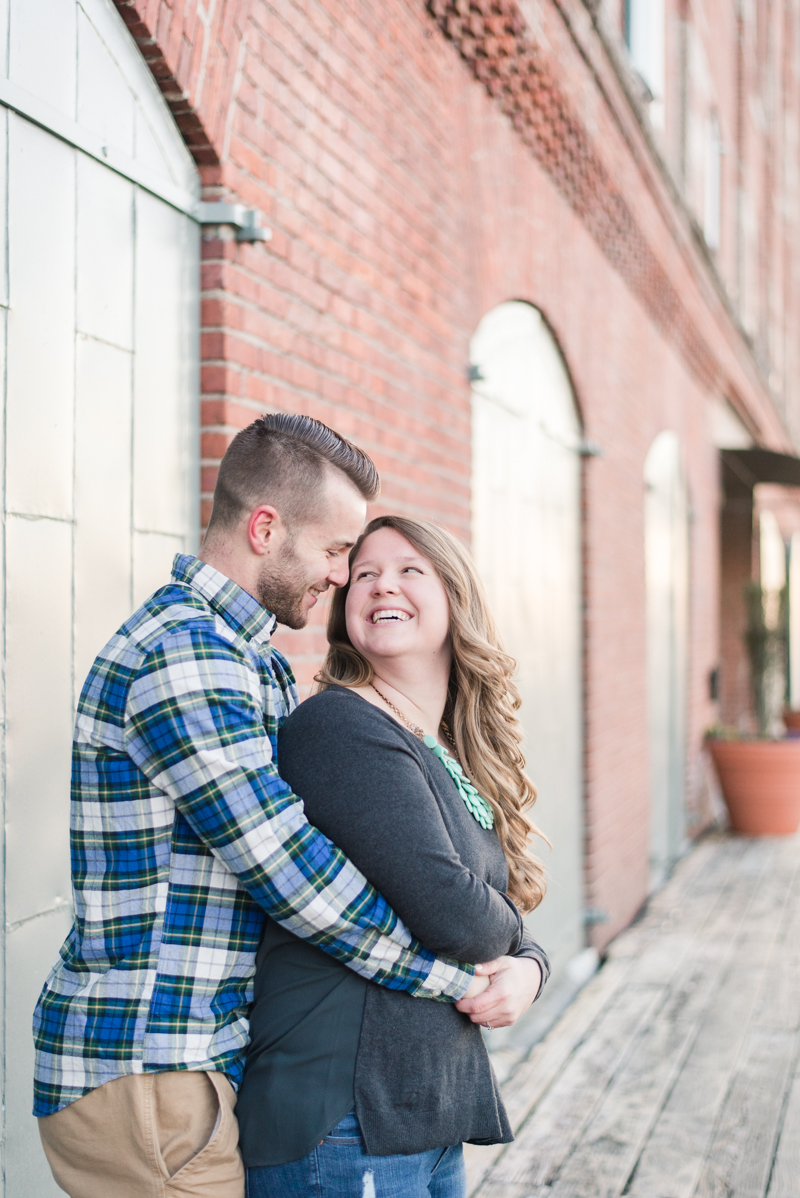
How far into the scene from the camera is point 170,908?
1.64 meters

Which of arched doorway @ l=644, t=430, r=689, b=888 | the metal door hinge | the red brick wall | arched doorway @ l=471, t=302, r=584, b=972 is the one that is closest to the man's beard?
the red brick wall

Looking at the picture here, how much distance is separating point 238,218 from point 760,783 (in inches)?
321

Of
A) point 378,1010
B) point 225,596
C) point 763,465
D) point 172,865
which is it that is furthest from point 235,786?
point 763,465

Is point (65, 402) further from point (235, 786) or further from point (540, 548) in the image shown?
point (540, 548)

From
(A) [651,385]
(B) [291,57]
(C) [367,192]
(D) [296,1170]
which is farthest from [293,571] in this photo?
(A) [651,385]

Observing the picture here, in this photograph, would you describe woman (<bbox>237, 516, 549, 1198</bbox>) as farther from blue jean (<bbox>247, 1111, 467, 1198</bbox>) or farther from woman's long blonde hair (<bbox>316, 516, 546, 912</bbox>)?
woman's long blonde hair (<bbox>316, 516, 546, 912</bbox>)

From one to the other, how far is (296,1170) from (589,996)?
13.4 ft

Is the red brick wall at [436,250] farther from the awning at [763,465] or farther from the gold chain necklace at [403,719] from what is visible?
the awning at [763,465]

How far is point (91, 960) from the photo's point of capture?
5.34ft

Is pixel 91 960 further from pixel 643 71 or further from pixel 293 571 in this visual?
pixel 643 71

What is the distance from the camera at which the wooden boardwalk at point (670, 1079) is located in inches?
140

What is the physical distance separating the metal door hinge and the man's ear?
129 cm

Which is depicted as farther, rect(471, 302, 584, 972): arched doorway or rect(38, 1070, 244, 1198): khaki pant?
rect(471, 302, 584, 972): arched doorway

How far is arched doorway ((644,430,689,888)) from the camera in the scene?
8.42 meters
